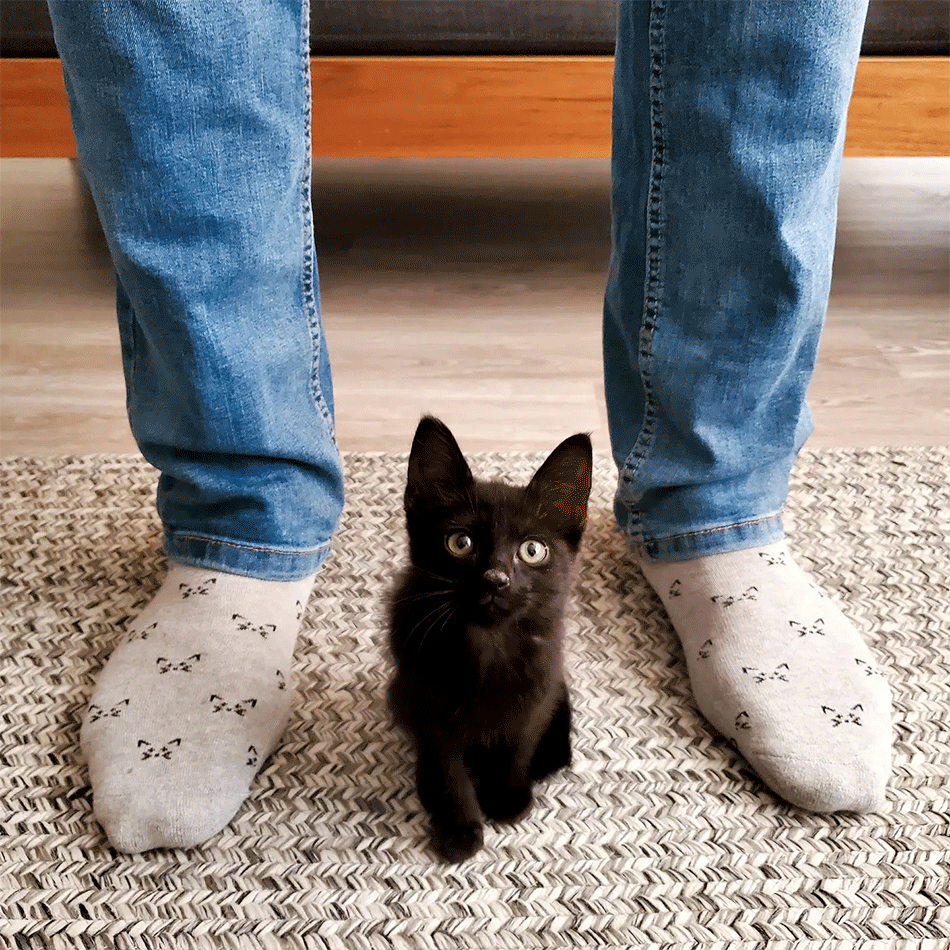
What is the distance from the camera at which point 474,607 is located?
70 cm

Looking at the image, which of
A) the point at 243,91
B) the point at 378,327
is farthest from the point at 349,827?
the point at 378,327

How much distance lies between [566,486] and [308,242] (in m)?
0.35

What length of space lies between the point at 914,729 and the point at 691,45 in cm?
64

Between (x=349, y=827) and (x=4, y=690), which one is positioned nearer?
(x=349, y=827)

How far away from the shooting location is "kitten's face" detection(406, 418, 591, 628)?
70cm

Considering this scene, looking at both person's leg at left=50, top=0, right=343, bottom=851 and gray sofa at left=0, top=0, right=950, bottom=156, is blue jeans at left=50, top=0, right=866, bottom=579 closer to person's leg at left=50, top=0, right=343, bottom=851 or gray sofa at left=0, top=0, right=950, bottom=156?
person's leg at left=50, top=0, right=343, bottom=851

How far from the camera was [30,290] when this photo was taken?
1750 mm

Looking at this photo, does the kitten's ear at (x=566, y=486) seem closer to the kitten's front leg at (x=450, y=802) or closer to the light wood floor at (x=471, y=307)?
the kitten's front leg at (x=450, y=802)

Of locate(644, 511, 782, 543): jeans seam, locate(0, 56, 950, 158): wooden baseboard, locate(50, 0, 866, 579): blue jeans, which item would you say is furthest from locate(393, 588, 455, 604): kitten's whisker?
locate(0, 56, 950, 158): wooden baseboard

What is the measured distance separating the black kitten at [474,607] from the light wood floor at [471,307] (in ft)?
1.91

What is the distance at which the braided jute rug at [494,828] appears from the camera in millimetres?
723

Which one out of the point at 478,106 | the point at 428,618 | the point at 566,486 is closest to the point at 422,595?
the point at 428,618

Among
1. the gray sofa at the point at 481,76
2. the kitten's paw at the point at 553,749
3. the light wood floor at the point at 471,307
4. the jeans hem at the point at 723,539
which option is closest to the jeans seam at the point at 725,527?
the jeans hem at the point at 723,539

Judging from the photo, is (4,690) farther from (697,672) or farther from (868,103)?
(868,103)
